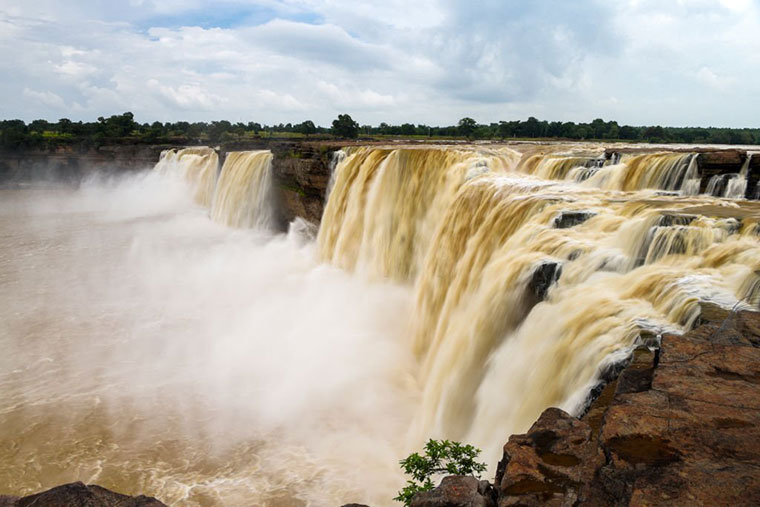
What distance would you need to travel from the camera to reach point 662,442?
3283 mm

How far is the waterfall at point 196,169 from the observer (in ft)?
141

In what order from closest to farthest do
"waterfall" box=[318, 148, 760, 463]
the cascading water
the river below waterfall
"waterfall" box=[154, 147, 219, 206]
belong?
"waterfall" box=[318, 148, 760, 463], the cascading water, the river below waterfall, "waterfall" box=[154, 147, 219, 206]

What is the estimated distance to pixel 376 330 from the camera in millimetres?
16422

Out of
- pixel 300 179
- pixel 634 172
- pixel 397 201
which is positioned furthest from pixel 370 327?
pixel 300 179

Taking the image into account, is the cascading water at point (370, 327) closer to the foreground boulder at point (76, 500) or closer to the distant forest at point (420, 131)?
the foreground boulder at point (76, 500)

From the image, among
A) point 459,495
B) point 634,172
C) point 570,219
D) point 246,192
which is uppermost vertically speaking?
point 634,172

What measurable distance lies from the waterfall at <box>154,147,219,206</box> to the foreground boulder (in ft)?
127

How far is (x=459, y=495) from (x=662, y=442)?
4.99 ft

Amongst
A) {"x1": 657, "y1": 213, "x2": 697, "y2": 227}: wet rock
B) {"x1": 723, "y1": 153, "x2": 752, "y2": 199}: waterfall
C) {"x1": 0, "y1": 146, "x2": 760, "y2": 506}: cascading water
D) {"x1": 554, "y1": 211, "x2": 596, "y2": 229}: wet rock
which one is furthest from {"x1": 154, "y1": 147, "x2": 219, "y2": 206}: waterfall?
{"x1": 657, "y1": 213, "x2": 697, "y2": 227}: wet rock

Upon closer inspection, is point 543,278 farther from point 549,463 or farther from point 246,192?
point 246,192

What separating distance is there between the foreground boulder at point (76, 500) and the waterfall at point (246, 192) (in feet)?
96.0

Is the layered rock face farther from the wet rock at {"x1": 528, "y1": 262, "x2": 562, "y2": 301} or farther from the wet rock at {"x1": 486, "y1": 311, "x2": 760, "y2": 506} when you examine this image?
the wet rock at {"x1": 486, "y1": 311, "x2": 760, "y2": 506}

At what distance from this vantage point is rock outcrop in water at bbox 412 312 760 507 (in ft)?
9.55

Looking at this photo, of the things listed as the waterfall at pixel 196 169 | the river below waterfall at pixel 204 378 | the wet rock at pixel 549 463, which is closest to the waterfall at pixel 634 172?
the river below waterfall at pixel 204 378
